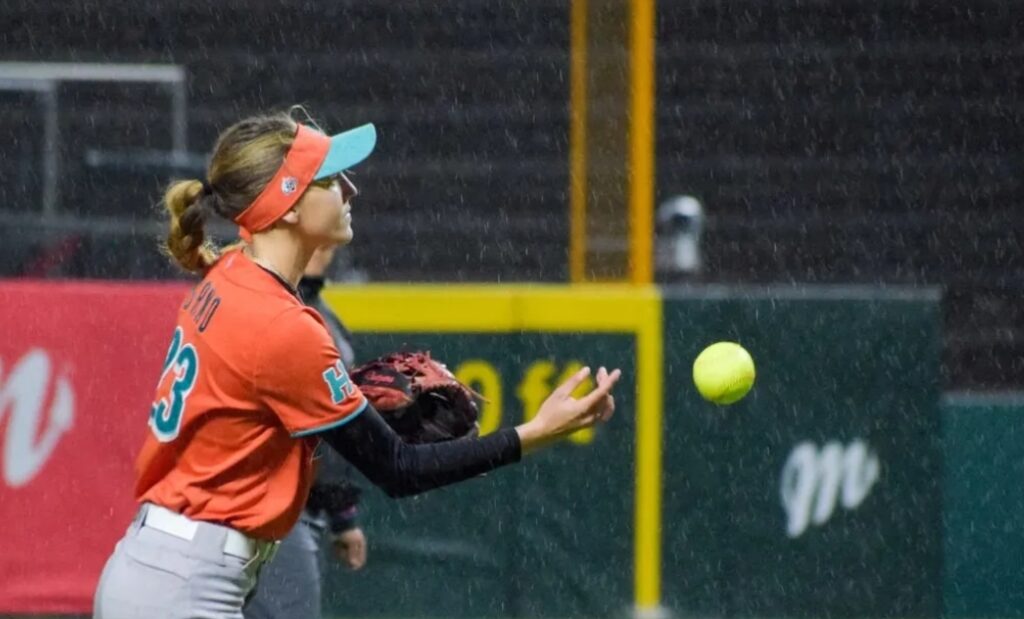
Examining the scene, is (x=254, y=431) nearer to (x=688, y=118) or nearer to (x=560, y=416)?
(x=560, y=416)

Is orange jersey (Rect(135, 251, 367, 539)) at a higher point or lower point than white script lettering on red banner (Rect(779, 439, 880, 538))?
higher

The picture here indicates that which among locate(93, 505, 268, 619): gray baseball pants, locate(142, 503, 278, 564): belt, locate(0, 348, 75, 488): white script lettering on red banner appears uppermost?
locate(142, 503, 278, 564): belt

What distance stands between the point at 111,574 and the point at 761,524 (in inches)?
168

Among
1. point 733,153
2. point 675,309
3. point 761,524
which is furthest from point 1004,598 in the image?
point 733,153

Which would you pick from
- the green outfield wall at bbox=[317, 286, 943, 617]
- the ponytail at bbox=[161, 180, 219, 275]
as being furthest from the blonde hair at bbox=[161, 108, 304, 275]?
the green outfield wall at bbox=[317, 286, 943, 617]

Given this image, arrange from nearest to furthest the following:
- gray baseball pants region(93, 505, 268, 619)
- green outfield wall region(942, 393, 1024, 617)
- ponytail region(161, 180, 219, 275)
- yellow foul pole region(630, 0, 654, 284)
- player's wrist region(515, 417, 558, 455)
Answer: gray baseball pants region(93, 505, 268, 619), player's wrist region(515, 417, 558, 455), ponytail region(161, 180, 219, 275), yellow foul pole region(630, 0, 654, 284), green outfield wall region(942, 393, 1024, 617)

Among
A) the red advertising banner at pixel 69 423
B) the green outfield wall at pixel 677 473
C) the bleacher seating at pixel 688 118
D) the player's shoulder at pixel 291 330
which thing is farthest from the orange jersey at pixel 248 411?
the bleacher seating at pixel 688 118

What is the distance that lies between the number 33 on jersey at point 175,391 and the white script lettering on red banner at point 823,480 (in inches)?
165

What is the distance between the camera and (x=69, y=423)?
283 inches

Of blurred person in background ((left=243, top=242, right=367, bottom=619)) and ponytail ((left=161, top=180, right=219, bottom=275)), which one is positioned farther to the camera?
blurred person in background ((left=243, top=242, right=367, bottom=619))

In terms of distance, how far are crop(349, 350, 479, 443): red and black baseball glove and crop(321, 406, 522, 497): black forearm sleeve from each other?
0.98 feet

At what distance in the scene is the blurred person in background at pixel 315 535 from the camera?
501 cm

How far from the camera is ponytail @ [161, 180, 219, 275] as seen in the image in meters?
4.05

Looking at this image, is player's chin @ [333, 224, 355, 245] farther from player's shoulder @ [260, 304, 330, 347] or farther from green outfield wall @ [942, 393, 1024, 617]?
green outfield wall @ [942, 393, 1024, 617]
